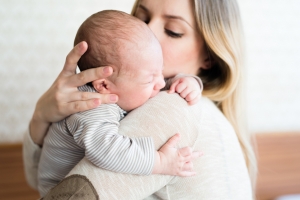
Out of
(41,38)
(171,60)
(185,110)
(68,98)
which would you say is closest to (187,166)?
(185,110)

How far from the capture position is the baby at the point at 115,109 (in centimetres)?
82

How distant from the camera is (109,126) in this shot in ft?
2.81

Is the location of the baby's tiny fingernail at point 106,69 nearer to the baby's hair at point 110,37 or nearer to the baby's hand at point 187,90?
the baby's hair at point 110,37

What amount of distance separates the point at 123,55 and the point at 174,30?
37 centimetres

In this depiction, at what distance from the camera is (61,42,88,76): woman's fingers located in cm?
91

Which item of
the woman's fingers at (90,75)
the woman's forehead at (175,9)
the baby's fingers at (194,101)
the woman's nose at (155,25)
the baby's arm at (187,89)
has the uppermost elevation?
the woman's forehead at (175,9)

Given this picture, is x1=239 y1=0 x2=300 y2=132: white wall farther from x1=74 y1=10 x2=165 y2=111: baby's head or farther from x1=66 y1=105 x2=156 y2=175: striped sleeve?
x1=66 y1=105 x2=156 y2=175: striped sleeve

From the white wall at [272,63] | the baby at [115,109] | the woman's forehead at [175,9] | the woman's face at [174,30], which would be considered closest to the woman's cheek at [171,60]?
the woman's face at [174,30]

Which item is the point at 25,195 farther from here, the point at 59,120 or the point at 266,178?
the point at 266,178

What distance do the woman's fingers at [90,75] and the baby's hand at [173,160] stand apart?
0.23 meters

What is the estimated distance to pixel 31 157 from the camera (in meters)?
1.26

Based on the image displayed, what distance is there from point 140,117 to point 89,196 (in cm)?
23

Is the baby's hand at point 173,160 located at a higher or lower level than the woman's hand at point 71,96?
lower

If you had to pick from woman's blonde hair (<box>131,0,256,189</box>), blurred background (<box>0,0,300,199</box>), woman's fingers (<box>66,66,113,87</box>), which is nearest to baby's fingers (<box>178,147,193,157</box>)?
woman's fingers (<box>66,66,113,87</box>)
